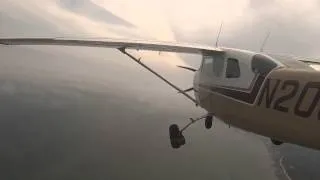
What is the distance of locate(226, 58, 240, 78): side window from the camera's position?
1010cm

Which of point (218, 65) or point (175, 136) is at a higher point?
point (218, 65)

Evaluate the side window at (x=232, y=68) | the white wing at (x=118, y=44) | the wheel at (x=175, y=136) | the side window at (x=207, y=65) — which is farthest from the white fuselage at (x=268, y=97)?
the wheel at (x=175, y=136)

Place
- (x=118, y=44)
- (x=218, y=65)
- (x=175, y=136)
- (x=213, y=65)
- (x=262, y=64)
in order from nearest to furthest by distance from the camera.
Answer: (x=262, y=64)
(x=118, y=44)
(x=218, y=65)
(x=213, y=65)
(x=175, y=136)

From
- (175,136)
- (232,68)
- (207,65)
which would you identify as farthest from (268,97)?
(175,136)

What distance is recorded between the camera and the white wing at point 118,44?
35.5 ft

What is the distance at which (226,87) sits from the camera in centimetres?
1050

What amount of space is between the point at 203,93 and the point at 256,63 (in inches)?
127

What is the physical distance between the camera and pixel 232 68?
34.1 feet

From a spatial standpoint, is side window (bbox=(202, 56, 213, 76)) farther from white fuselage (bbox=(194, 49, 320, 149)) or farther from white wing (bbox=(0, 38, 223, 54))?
white wing (bbox=(0, 38, 223, 54))

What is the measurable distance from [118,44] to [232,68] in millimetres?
2953

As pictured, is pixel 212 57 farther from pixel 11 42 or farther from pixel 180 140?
pixel 11 42

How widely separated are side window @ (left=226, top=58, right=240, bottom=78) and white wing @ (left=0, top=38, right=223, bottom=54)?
0.78 metres

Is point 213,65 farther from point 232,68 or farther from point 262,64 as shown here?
point 262,64

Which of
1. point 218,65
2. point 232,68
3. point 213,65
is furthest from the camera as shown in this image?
point 213,65
